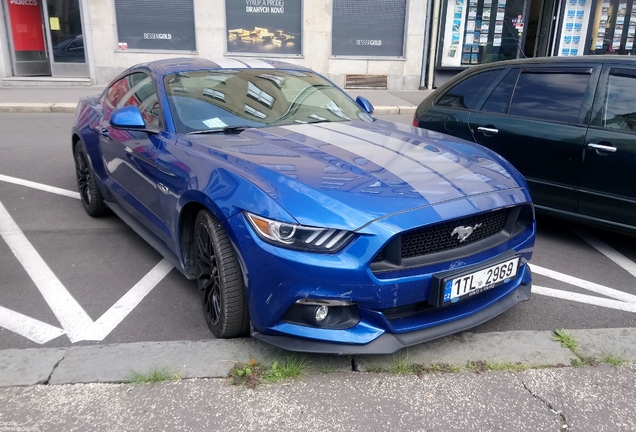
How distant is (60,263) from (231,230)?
2.17 meters

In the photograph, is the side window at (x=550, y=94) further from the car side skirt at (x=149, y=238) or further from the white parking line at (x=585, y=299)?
the car side skirt at (x=149, y=238)

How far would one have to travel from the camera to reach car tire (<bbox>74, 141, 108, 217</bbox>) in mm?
5043

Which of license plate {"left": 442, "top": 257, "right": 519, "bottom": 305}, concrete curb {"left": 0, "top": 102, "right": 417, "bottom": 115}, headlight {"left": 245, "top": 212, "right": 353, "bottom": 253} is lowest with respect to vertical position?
concrete curb {"left": 0, "top": 102, "right": 417, "bottom": 115}

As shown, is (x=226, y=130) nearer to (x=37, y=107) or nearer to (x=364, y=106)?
(x=364, y=106)

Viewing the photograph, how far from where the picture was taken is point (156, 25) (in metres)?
14.0

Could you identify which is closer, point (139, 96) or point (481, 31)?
point (139, 96)

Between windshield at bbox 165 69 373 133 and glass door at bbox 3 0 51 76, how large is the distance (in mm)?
12817

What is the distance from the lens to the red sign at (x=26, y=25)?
1423 cm

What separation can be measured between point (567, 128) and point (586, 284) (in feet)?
4.24

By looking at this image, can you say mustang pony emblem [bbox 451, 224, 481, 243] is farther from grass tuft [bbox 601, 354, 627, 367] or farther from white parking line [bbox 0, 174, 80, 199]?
white parking line [bbox 0, 174, 80, 199]

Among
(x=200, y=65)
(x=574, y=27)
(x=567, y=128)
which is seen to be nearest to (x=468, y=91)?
(x=567, y=128)

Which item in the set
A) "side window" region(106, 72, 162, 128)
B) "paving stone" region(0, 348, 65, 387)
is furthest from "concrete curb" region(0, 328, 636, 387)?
"side window" region(106, 72, 162, 128)

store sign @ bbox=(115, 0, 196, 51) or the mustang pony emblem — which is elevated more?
store sign @ bbox=(115, 0, 196, 51)

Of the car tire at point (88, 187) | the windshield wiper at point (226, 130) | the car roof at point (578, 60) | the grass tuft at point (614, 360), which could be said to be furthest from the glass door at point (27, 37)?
the grass tuft at point (614, 360)
